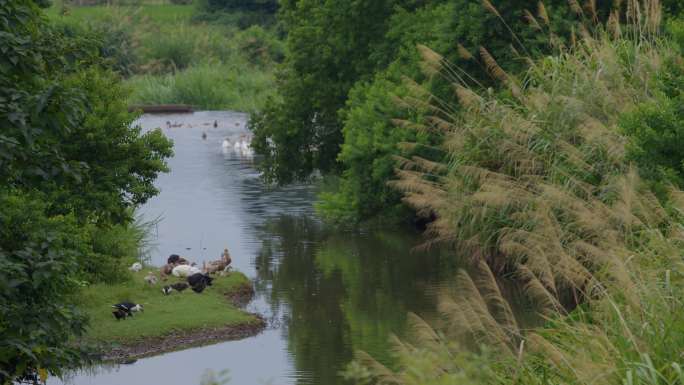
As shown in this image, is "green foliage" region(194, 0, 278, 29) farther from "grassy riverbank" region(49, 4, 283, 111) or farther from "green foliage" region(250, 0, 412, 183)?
"green foliage" region(250, 0, 412, 183)

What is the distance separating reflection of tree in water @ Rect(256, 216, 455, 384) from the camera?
17125mm

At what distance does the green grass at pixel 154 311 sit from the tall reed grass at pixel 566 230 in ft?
10.6

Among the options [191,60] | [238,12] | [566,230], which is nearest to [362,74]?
[566,230]

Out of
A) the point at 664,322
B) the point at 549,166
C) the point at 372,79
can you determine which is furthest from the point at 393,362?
the point at 372,79

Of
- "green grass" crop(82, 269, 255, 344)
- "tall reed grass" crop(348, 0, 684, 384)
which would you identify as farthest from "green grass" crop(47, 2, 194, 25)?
"tall reed grass" crop(348, 0, 684, 384)

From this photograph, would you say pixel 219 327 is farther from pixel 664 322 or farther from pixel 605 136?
pixel 664 322

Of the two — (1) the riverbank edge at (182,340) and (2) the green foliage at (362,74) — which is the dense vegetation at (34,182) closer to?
(1) the riverbank edge at (182,340)

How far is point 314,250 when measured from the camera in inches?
968

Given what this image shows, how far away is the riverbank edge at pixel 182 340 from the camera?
1662 cm

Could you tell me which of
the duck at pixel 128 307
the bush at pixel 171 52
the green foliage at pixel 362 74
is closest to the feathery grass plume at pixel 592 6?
the green foliage at pixel 362 74

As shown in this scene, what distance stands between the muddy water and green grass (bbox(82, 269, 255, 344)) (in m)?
0.63

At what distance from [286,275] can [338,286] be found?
1.38 meters

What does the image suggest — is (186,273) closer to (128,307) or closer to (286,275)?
(286,275)

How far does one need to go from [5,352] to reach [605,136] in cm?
758
